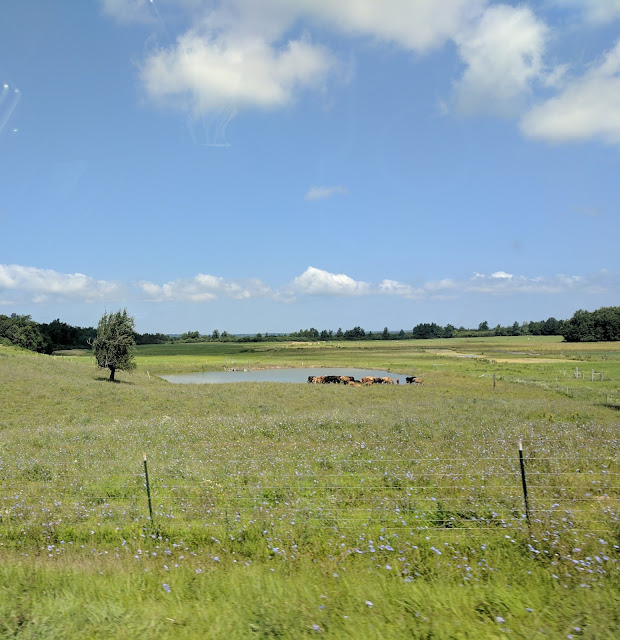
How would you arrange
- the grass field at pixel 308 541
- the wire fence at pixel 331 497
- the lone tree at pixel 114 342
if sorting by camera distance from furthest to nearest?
the lone tree at pixel 114 342
the wire fence at pixel 331 497
the grass field at pixel 308 541

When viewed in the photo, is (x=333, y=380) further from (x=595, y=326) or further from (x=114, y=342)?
(x=595, y=326)

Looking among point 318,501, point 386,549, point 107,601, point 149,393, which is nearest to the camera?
point 107,601

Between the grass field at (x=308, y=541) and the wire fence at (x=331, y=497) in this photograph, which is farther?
the wire fence at (x=331, y=497)

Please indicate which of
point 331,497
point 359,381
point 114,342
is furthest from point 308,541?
point 359,381

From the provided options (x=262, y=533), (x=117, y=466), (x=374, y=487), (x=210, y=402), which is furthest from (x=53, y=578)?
(x=210, y=402)

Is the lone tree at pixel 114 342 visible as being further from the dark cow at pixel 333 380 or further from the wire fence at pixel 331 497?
the wire fence at pixel 331 497

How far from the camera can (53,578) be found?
6359 mm

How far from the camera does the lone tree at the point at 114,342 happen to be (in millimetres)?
58531

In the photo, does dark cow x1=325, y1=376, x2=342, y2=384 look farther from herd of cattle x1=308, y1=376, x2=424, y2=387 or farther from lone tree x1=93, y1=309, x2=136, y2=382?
lone tree x1=93, y1=309, x2=136, y2=382

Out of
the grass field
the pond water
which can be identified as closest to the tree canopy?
the pond water

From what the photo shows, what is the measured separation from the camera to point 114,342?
5850 cm

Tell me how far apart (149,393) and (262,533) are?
3459cm

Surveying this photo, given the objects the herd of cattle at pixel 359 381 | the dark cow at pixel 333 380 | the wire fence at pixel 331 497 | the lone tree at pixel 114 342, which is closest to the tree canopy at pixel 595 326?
the herd of cattle at pixel 359 381

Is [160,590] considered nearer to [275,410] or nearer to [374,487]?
[374,487]
